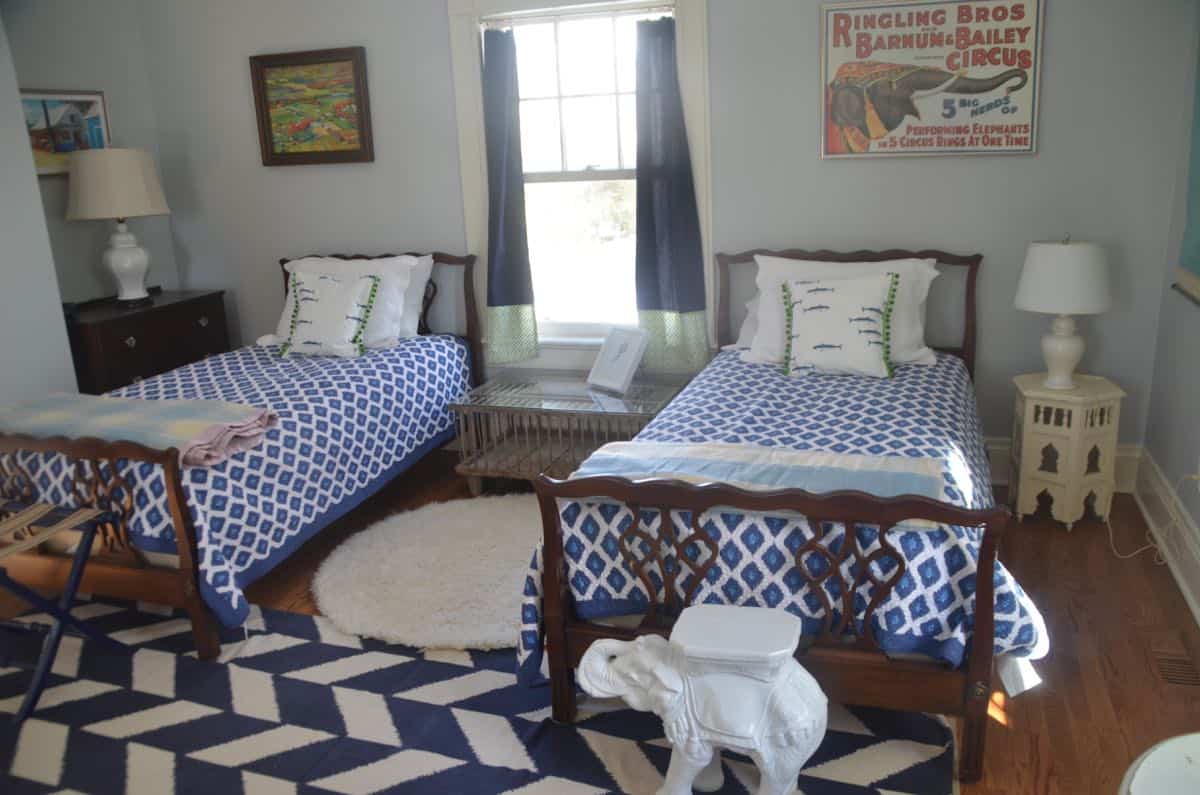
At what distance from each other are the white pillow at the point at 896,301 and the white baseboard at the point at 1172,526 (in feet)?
2.82

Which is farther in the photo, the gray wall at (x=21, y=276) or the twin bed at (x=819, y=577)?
the gray wall at (x=21, y=276)

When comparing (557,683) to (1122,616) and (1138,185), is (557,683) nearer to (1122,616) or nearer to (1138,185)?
(1122,616)

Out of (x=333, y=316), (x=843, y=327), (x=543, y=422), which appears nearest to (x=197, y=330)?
(x=333, y=316)

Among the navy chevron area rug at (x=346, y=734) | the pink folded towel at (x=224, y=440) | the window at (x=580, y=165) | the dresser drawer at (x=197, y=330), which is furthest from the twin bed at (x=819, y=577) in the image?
the dresser drawer at (x=197, y=330)

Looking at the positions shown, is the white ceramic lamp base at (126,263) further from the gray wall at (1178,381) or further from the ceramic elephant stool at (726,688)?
the gray wall at (1178,381)

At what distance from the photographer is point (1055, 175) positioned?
3.45m

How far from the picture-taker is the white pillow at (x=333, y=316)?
3.91 m

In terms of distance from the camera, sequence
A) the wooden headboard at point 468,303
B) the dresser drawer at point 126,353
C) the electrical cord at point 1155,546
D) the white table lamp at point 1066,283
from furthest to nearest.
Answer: the wooden headboard at point 468,303 → the dresser drawer at point 126,353 → the white table lamp at point 1066,283 → the electrical cord at point 1155,546

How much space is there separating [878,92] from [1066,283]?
39.3 inches

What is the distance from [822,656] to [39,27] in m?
4.12

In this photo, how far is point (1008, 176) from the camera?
3506 mm

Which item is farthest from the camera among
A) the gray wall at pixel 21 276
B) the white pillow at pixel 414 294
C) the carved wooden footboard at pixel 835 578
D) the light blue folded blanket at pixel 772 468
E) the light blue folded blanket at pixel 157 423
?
the white pillow at pixel 414 294

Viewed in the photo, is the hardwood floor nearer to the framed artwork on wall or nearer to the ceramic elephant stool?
the ceramic elephant stool

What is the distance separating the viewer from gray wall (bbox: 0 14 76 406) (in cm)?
359
